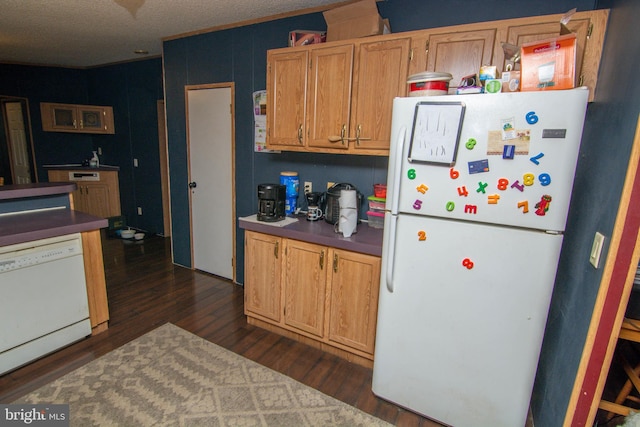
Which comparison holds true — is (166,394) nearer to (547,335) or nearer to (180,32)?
(547,335)

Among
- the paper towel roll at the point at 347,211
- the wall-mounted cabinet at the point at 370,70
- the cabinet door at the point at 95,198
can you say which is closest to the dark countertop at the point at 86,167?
the cabinet door at the point at 95,198

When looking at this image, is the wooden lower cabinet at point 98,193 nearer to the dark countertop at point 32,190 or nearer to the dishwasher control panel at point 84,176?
the dishwasher control panel at point 84,176

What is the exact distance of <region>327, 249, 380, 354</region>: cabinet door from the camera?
2.12m

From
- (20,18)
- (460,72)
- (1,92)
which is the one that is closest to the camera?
(460,72)

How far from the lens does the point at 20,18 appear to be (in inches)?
125

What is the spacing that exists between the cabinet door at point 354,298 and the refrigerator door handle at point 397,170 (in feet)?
1.62

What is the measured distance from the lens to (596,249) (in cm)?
127

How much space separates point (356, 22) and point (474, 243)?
5.61 feet

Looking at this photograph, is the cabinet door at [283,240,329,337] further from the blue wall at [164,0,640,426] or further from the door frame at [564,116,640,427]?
the door frame at [564,116,640,427]

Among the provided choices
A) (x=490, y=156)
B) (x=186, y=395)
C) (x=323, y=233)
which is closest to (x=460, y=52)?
(x=490, y=156)

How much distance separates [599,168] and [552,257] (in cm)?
44

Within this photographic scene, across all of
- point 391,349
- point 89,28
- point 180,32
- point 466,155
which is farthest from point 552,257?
point 89,28

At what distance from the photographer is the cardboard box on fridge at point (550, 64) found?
1.40 metres

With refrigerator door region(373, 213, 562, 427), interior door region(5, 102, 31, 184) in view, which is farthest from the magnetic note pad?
interior door region(5, 102, 31, 184)
